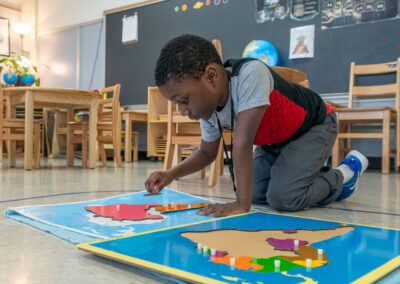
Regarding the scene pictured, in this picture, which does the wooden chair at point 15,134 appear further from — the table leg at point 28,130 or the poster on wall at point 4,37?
the poster on wall at point 4,37

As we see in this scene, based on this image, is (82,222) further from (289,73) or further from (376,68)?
(376,68)

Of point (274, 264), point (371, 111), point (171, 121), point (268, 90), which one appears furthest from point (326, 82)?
point (274, 264)

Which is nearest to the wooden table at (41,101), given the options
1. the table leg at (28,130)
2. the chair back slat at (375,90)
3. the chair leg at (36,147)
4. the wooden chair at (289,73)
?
the table leg at (28,130)

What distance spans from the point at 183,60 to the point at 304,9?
328 centimetres

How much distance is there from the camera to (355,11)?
3.57 m

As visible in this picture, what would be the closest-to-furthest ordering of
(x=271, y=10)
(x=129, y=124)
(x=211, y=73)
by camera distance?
1. (x=211, y=73)
2. (x=271, y=10)
3. (x=129, y=124)

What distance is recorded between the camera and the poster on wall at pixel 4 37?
639cm

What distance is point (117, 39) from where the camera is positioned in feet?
17.7

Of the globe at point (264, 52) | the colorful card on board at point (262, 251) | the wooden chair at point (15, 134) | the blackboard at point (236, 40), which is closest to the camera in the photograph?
the colorful card on board at point (262, 251)

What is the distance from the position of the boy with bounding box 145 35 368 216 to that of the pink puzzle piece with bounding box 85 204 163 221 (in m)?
0.09

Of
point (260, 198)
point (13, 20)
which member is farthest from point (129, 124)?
point (13, 20)

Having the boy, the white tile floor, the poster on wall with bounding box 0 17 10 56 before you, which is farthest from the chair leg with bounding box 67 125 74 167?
the poster on wall with bounding box 0 17 10 56

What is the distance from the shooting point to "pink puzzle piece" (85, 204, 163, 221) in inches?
43.8

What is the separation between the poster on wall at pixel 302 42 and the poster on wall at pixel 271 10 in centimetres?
23
